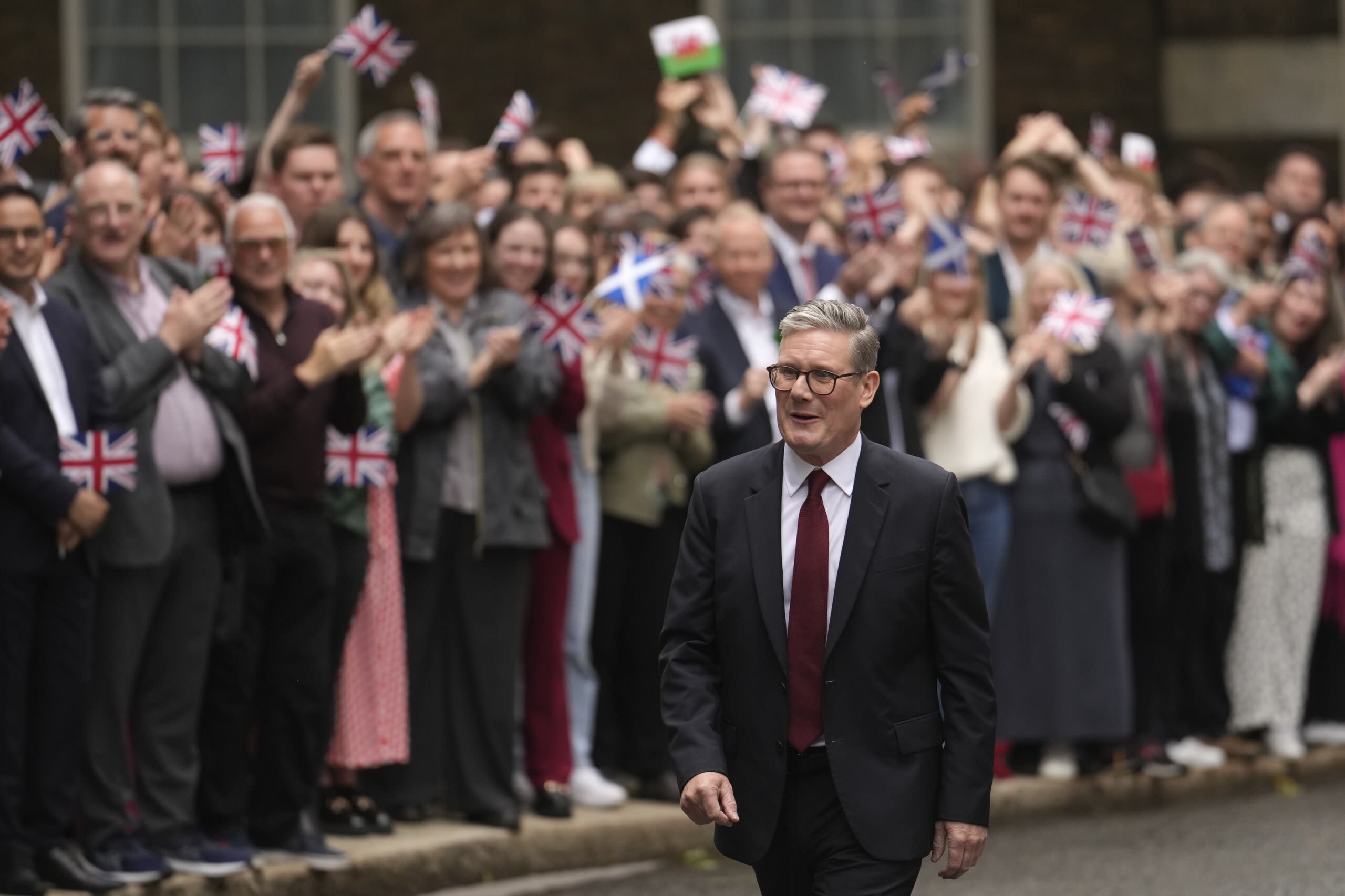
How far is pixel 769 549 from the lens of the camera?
5285mm

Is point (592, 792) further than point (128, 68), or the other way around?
point (128, 68)

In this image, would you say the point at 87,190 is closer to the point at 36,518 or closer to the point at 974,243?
the point at 36,518

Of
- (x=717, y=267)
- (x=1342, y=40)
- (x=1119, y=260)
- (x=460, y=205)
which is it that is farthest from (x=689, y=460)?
(x=1342, y=40)

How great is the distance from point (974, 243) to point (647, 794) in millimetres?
3099

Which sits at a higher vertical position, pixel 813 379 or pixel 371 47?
pixel 371 47

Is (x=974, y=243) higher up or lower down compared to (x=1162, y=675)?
higher up

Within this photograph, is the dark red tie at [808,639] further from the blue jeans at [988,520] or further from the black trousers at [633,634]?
the blue jeans at [988,520]

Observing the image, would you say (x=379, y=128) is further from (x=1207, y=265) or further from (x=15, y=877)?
(x=1207, y=265)

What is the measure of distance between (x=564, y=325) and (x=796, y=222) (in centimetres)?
172

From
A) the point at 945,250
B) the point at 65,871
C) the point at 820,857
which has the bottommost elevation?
the point at 65,871

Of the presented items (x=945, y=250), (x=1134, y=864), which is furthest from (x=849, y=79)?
(x=1134, y=864)

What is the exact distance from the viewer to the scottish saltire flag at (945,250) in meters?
10.1

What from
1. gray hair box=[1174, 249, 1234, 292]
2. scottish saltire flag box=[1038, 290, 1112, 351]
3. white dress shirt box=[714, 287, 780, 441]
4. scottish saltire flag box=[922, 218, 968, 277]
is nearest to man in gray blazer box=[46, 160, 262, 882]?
white dress shirt box=[714, 287, 780, 441]

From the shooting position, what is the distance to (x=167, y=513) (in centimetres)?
746
